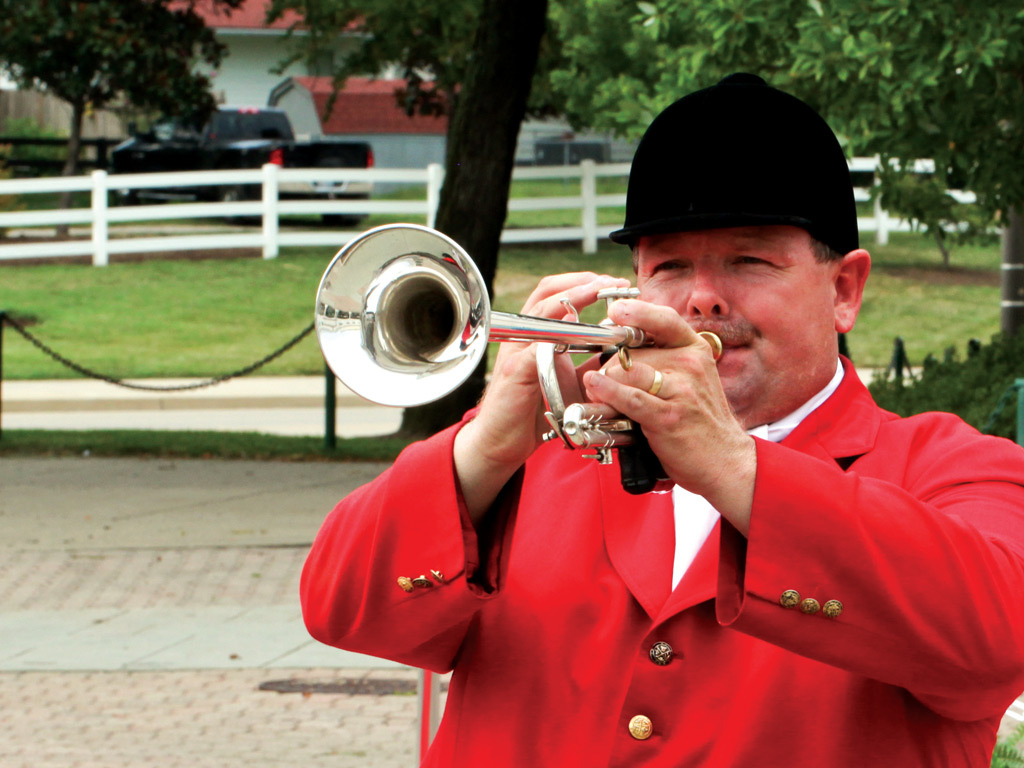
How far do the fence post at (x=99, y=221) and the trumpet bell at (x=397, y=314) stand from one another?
19907 mm

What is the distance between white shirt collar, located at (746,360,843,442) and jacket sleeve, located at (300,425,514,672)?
44cm

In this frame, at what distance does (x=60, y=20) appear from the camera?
1909 centimetres

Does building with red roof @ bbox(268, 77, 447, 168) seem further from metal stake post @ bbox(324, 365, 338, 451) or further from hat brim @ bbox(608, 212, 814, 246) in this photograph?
hat brim @ bbox(608, 212, 814, 246)

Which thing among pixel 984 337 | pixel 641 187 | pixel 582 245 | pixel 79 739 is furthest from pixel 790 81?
pixel 582 245

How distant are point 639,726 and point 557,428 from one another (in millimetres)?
511

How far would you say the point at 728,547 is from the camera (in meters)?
1.98

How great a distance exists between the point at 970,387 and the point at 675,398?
7617mm

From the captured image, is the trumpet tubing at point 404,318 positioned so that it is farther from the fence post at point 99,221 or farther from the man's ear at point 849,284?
the fence post at point 99,221

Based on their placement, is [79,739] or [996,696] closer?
[996,696]

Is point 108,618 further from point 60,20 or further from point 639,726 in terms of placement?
point 60,20

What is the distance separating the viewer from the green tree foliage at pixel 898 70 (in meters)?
7.51

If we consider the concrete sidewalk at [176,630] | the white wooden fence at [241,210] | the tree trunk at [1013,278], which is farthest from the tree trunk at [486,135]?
the white wooden fence at [241,210]

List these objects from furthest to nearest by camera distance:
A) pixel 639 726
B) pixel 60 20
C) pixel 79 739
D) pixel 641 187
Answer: pixel 60 20 → pixel 79 739 → pixel 641 187 → pixel 639 726

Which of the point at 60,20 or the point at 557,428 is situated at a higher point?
the point at 60,20
